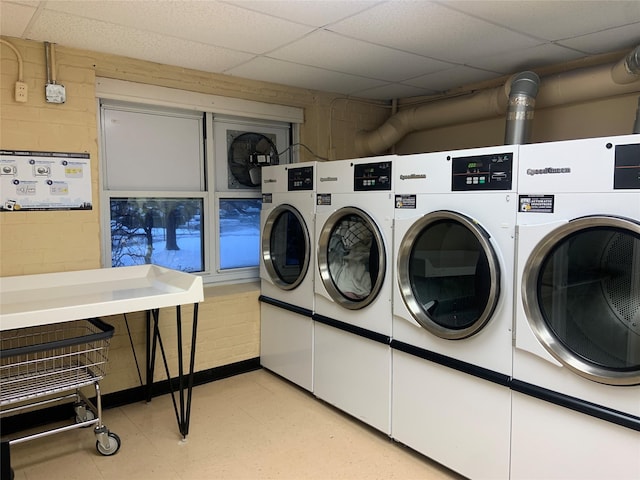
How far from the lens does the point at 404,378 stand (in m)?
2.83

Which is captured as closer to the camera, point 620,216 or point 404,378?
point 620,216

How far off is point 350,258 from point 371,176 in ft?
2.30

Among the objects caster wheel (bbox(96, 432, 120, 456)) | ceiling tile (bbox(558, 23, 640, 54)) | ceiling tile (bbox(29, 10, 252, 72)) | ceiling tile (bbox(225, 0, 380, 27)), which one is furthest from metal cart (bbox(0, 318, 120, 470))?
ceiling tile (bbox(558, 23, 640, 54))

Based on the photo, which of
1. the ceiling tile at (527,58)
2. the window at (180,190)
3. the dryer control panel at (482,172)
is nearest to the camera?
the dryer control panel at (482,172)

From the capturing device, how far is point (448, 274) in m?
2.67

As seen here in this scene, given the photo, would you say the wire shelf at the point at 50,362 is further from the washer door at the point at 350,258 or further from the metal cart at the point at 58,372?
the washer door at the point at 350,258

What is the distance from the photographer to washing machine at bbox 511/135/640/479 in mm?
1896

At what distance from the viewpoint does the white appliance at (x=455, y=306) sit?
2291 millimetres

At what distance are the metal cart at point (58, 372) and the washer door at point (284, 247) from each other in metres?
1.41

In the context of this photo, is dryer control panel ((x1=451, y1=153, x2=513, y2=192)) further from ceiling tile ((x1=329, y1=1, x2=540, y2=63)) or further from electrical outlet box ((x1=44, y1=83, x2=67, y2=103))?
electrical outlet box ((x1=44, y1=83, x2=67, y2=103))

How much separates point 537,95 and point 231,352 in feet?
10.3

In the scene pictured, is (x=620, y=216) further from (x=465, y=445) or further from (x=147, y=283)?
(x=147, y=283)

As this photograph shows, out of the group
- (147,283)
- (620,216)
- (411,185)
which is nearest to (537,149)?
(620,216)

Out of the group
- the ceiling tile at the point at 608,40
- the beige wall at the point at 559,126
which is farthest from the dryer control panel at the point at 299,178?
the ceiling tile at the point at 608,40
